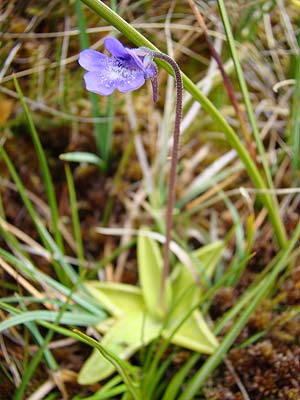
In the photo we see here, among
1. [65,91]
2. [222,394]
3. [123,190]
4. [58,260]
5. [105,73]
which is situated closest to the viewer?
[105,73]

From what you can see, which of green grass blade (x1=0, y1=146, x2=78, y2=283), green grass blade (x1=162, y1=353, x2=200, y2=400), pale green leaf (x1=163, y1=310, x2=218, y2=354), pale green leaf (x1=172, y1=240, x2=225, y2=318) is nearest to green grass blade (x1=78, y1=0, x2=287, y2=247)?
pale green leaf (x1=172, y1=240, x2=225, y2=318)

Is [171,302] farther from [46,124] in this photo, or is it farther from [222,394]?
[46,124]

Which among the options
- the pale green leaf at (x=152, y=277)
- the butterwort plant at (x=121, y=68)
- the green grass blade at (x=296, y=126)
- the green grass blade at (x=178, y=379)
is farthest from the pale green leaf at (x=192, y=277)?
the butterwort plant at (x=121, y=68)

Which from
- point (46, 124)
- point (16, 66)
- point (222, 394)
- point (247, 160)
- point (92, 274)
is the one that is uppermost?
point (16, 66)

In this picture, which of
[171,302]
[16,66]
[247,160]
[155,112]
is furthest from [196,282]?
[16,66]

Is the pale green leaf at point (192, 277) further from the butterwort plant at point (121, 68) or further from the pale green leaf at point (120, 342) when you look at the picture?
the butterwort plant at point (121, 68)

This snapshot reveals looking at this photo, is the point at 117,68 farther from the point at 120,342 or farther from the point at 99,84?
the point at 120,342

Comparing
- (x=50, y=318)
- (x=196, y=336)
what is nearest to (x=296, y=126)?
(x=196, y=336)
